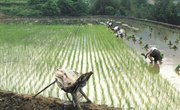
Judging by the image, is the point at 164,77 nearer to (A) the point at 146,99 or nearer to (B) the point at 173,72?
(B) the point at 173,72

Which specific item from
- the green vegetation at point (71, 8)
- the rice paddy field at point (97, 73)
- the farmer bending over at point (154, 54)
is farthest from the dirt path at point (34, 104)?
the green vegetation at point (71, 8)

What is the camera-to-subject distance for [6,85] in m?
8.64

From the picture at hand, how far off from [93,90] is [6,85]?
73.2 inches

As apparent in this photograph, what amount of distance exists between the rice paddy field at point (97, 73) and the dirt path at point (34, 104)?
0.95 metres

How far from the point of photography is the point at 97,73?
10.1m

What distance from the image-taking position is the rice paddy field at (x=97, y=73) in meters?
7.70

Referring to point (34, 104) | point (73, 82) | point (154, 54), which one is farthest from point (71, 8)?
point (73, 82)

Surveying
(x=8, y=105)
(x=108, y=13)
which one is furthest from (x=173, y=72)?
(x=108, y=13)

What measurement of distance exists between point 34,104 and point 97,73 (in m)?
3.82

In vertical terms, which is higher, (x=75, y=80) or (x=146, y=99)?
(x=75, y=80)

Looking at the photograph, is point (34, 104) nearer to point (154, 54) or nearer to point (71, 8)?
point (154, 54)

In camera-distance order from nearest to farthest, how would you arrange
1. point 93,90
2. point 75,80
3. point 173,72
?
point 75,80
point 93,90
point 173,72

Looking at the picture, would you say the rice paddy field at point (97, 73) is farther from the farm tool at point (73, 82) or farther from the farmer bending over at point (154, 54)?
the farm tool at point (73, 82)

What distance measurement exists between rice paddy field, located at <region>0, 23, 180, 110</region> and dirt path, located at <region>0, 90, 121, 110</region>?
95 centimetres
